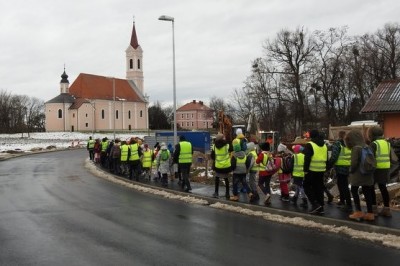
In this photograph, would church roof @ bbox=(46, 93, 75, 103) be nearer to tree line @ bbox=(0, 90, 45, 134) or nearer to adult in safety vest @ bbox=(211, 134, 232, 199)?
tree line @ bbox=(0, 90, 45, 134)

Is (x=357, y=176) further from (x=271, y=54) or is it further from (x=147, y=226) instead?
(x=271, y=54)

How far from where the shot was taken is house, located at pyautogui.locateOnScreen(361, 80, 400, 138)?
25531mm

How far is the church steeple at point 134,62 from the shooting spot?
4652 inches

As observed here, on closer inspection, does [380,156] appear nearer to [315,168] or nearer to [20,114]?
[315,168]

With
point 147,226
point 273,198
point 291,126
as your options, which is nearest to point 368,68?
point 291,126

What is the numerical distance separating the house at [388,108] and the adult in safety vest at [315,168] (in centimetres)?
1644

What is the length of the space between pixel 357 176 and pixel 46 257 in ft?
19.2

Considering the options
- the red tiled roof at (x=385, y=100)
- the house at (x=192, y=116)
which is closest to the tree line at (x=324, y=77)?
the red tiled roof at (x=385, y=100)

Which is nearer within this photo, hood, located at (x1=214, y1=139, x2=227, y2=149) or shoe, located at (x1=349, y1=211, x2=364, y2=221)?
shoe, located at (x1=349, y1=211, x2=364, y2=221)

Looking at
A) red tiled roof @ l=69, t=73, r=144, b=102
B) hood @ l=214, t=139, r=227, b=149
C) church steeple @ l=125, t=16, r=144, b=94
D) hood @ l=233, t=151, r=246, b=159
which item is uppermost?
church steeple @ l=125, t=16, r=144, b=94

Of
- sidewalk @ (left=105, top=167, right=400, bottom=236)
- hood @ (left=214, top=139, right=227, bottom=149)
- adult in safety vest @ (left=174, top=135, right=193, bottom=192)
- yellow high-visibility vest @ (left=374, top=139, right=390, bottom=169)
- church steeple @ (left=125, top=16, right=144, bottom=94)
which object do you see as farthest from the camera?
church steeple @ (left=125, top=16, right=144, bottom=94)

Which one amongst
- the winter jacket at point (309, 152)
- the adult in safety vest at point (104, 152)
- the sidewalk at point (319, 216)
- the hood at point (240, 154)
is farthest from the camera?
the adult in safety vest at point (104, 152)

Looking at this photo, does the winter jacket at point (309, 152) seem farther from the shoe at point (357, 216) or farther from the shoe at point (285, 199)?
the shoe at point (285, 199)

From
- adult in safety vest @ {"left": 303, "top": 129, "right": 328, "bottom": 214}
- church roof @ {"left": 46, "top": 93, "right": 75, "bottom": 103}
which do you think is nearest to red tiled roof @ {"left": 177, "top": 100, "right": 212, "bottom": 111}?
church roof @ {"left": 46, "top": 93, "right": 75, "bottom": 103}
